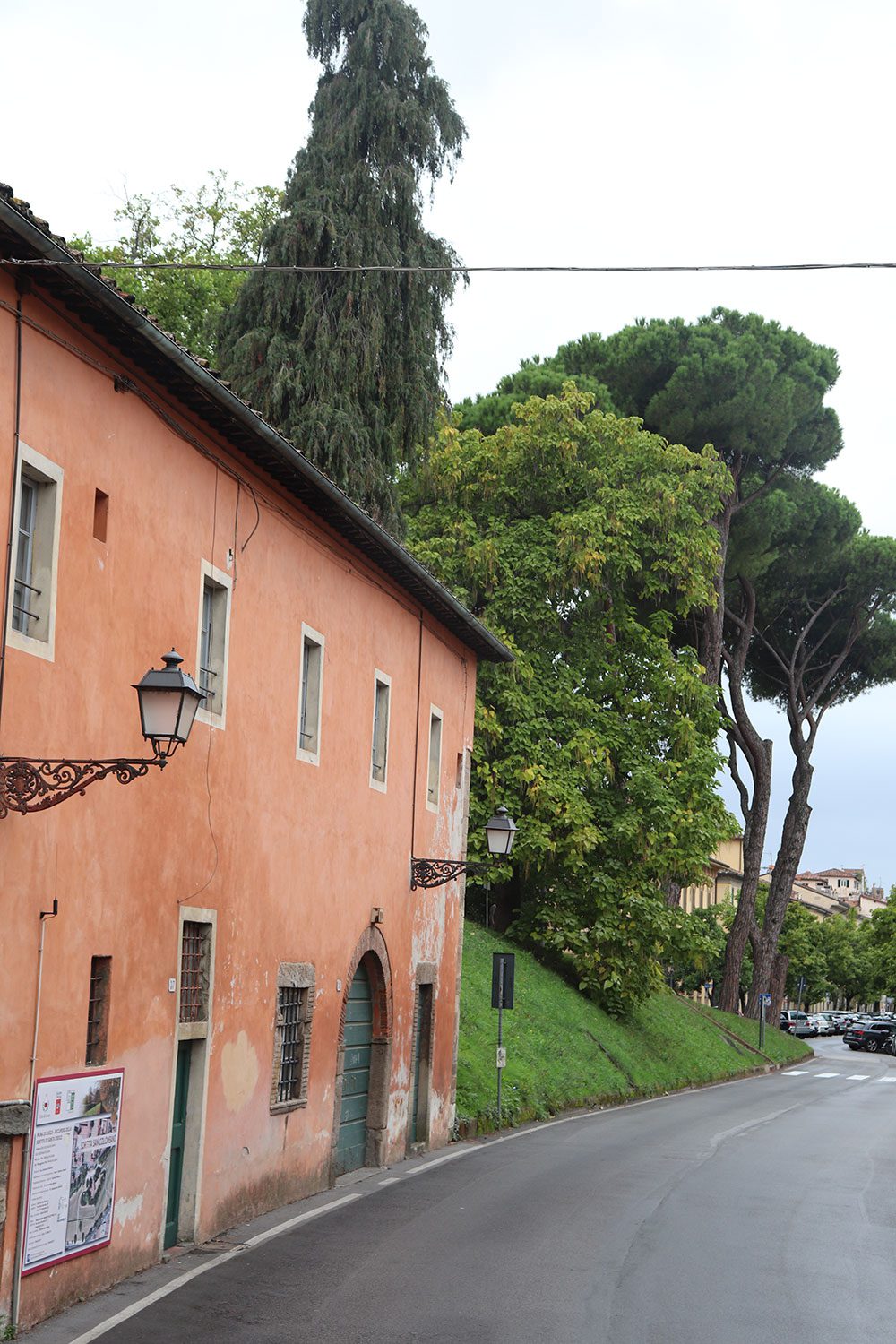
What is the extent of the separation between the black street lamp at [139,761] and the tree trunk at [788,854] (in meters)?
42.7

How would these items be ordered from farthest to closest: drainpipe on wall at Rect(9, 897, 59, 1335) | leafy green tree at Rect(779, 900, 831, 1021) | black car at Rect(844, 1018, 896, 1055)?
1. leafy green tree at Rect(779, 900, 831, 1021)
2. black car at Rect(844, 1018, 896, 1055)
3. drainpipe on wall at Rect(9, 897, 59, 1335)

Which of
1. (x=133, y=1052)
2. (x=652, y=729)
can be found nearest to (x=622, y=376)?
(x=652, y=729)

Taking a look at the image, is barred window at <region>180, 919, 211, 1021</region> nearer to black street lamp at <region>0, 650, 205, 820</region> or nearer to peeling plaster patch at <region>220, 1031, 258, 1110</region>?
peeling plaster patch at <region>220, 1031, 258, 1110</region>

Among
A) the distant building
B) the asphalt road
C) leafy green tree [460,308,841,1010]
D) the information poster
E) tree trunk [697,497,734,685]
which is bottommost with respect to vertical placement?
the asphalt road

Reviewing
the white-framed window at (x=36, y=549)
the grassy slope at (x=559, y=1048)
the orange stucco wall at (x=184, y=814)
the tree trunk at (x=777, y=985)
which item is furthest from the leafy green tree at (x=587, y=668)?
the white-framed window at (x=36, y=549)

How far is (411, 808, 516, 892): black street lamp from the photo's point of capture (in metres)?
19.8

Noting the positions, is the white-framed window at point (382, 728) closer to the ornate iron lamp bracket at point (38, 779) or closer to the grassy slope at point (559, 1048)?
the grassy slope at point (559, 1048)

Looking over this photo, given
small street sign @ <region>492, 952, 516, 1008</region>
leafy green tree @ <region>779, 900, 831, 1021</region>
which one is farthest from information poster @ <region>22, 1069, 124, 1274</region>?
leafy green tree @ <region>779, 900, 831, 1021</region>

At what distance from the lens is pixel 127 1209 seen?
11.4 metres

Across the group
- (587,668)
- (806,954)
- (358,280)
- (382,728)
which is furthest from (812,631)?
(806,954)

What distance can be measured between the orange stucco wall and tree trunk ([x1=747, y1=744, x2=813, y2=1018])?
32.8 metres

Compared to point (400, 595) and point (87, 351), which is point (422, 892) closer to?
point (400, 595)

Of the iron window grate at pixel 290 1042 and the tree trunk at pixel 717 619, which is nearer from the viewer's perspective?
the iron window grate at pixel 290 1042

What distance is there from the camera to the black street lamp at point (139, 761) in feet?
30.3
